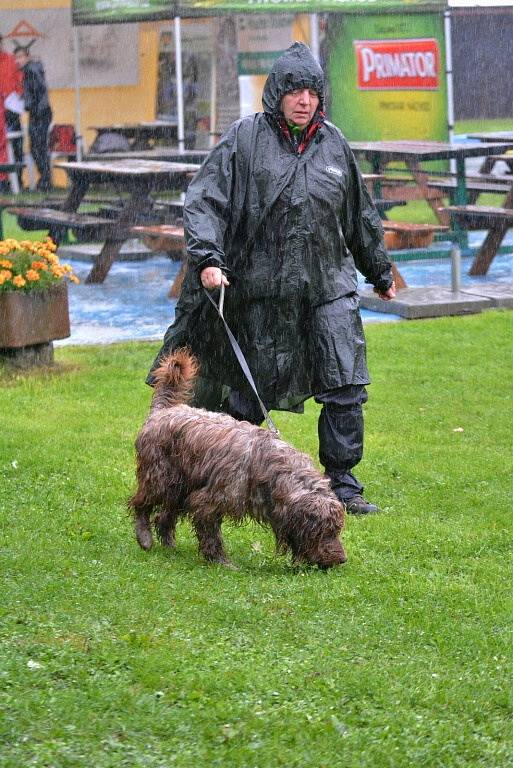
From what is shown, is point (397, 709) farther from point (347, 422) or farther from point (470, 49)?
point (470, 49)

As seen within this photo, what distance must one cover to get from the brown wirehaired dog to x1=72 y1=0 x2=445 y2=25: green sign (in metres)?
11.0

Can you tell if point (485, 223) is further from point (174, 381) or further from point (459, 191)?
point (174, 381)

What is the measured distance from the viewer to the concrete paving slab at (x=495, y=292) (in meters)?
12.0

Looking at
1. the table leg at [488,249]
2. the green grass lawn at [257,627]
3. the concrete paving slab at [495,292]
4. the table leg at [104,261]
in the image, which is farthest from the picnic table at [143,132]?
the green grass lawn at [257,627]

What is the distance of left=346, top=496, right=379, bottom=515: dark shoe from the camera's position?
20.5 ft

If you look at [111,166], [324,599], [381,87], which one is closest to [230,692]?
[324,599]

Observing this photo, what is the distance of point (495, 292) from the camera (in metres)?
12.4

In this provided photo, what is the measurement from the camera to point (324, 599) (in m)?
4.98

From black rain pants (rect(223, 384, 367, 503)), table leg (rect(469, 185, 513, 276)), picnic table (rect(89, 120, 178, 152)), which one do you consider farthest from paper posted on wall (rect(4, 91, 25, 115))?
black rain pants (rect(223, 384, 367, 503))

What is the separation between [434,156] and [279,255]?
7928mm

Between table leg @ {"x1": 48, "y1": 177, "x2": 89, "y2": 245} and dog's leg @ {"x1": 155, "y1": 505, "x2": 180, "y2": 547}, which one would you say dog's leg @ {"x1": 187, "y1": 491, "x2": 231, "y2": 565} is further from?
table leg @ {"x1": 48, "y1": 177, "x2": 89, "y2": 245}

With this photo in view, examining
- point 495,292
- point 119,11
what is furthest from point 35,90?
point 495,292

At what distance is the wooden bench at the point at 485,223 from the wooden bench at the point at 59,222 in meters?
3.59

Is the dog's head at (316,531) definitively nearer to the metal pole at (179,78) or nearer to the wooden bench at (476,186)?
the wooden bench at (476,186)
